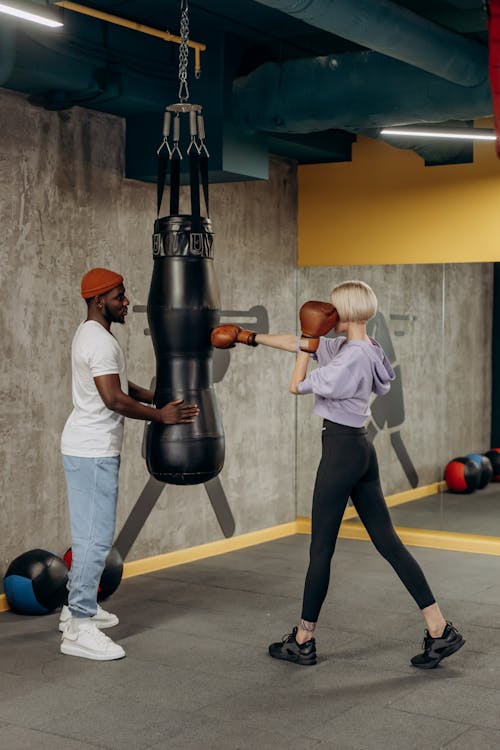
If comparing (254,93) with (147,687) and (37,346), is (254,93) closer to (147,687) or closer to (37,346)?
(37,346)

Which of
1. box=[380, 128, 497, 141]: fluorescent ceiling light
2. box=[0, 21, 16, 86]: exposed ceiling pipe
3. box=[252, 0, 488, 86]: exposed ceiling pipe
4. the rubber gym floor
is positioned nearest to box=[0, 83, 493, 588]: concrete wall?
box=[0, 21, 16, 86]: exposed ceiling pipe

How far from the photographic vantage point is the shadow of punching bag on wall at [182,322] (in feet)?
13.5

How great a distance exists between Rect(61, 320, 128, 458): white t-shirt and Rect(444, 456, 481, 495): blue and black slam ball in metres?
4.06

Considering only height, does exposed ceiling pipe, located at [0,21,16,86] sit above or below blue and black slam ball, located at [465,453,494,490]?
above

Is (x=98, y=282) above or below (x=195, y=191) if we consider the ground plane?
below

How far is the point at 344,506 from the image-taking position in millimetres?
4176

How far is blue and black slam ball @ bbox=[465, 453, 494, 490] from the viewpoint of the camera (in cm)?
795

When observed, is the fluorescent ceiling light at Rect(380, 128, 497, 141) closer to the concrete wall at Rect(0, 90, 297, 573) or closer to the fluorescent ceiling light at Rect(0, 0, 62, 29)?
the concrete wall at Rect(0, 90, 297, 573)

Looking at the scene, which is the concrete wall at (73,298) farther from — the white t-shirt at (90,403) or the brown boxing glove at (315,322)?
the brown boxing glove at (315,322)

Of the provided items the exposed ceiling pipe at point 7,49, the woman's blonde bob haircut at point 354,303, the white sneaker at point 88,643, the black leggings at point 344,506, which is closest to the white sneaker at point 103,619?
the white sneaker at point 88,643

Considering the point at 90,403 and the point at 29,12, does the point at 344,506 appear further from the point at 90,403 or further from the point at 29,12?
the point at 29,12

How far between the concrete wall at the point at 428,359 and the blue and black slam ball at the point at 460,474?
0.06 metres

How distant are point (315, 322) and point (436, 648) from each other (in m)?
1.44

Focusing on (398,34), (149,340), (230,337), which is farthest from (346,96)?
(149,340)
